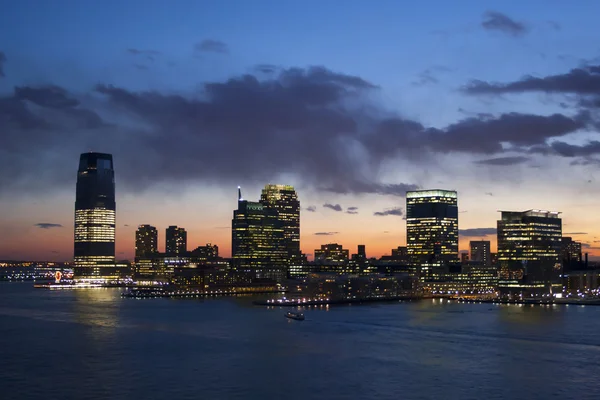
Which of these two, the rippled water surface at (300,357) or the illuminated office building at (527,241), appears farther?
the illuminated office building at (527,241)

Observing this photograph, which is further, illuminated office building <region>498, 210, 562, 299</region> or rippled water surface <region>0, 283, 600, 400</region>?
illuminated office building <region>498, 210, 562, 299</region>

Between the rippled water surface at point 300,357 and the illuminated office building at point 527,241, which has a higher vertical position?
the illuminated office building at point 527,241

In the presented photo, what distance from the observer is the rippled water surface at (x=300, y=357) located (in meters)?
47.4

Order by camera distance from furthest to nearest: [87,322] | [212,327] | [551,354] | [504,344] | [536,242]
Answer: [536,242] < [87,322] < [212,327] < [504,344] < [551,354]

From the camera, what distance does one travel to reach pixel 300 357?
6103 centimetres

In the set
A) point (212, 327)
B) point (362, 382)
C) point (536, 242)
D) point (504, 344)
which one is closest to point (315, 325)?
point (212, 327)

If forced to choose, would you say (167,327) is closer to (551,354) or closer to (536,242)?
(551,354)

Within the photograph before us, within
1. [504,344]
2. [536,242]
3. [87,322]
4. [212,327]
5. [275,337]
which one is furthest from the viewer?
[536,242]

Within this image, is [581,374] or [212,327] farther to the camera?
[212,327]

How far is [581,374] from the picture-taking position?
2073 inches

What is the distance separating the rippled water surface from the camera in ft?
156

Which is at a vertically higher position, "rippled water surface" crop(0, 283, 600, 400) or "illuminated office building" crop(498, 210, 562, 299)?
"illuminated office building" crop(498, 210, 562, 299)

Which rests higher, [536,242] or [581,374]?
[536,242]

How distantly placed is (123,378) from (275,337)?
86.7 ft
